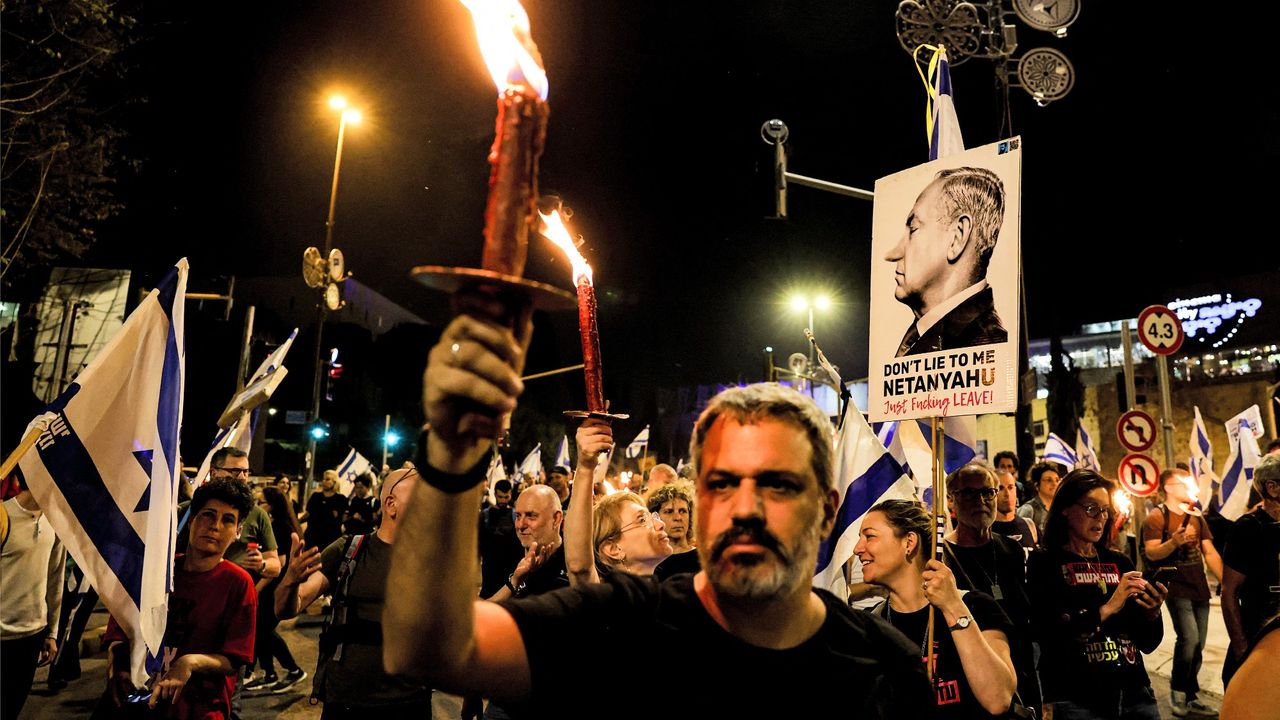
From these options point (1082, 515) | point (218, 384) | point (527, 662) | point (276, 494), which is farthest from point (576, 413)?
point (218, 384)

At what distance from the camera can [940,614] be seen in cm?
391

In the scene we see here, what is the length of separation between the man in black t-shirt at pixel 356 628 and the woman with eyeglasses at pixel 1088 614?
3792mm

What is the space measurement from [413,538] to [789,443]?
1012 mm

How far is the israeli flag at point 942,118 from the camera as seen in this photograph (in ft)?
22.5

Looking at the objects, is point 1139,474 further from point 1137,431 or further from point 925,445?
point 925,445

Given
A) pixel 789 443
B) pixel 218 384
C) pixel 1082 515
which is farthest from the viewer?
pixel 218 384

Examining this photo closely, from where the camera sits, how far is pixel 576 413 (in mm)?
3264

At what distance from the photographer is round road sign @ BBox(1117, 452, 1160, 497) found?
10203mm

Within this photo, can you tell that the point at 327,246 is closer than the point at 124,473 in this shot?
No

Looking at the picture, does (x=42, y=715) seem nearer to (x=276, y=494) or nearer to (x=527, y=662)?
(x=276, y=494)

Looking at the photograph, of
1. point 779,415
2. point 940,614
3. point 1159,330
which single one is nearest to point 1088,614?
point 940,614

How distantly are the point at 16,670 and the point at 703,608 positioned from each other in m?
6.48

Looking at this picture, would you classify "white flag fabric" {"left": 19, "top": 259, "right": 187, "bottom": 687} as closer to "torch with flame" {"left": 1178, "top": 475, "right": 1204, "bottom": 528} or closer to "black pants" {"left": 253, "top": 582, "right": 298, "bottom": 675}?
"black pants" {"left": 253, "top": 582, "right": 298, "bottom": 675}

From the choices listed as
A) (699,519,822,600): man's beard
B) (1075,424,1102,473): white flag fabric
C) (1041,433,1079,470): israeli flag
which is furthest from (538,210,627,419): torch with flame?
(1075,424,1102,473): white flag fabric
